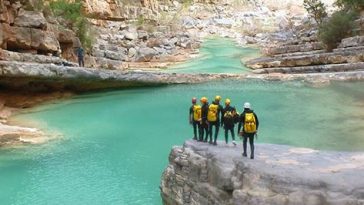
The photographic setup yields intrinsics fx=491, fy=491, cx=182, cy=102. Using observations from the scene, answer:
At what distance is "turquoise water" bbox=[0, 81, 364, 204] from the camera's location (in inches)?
564

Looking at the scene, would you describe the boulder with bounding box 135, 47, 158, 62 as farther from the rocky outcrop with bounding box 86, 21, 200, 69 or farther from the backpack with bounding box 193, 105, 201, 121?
the backpack with bounding box 193, 105, 201, 121

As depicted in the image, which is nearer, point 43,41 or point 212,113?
point 212,113

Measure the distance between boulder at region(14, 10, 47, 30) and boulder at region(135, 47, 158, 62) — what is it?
15293mm

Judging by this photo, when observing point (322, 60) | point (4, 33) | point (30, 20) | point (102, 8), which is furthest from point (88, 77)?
point (102, 8)

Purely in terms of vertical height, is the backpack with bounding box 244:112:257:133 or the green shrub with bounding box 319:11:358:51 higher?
the green shrub with bounding box 319:11:358:51

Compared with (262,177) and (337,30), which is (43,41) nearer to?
(337,30)

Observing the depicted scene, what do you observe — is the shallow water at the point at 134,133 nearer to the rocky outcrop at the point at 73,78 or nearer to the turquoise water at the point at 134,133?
the turquoise water at the point at 134,133

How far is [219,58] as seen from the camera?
44.0 meters

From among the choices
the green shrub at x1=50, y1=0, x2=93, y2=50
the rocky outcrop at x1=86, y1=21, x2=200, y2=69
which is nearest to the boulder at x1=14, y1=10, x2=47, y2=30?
the rocky outcrop at x1=86, y1=21, x2=200, y2=69

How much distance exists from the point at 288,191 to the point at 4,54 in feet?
62.8

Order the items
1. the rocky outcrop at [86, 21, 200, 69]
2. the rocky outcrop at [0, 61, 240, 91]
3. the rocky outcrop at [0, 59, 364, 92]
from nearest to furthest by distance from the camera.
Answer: the rocky outcrop at [0, 61, 240, 91], the rocky outcrop at [0, 59, 364, 92], the rocky outcrop at [86, 21, 200, 69]

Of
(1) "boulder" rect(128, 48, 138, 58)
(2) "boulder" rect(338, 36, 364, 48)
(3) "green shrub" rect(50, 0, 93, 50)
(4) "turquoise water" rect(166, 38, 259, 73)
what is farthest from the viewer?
(1) "boulder" rect(128, 48, 138, 58)

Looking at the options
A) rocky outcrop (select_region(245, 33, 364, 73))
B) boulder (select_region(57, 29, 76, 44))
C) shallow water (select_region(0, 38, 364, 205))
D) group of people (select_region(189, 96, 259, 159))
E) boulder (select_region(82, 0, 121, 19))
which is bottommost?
shallow water (select_region(0, 38, 364, 205))

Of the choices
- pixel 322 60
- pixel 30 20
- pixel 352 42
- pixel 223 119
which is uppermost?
pixel 30 20
